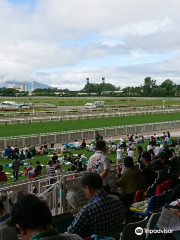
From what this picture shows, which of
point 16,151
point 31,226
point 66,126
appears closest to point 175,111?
point 66,126

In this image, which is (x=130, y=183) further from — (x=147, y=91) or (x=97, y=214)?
(x=147, y=91)

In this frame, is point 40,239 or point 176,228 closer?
point 40,239

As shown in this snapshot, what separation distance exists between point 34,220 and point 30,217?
0.09ft

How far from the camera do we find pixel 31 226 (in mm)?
1938

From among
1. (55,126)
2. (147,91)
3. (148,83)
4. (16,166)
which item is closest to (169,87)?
(147,91)

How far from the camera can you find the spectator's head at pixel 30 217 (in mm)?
1938

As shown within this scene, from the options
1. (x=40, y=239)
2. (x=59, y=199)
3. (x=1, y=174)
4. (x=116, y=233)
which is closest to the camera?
(x=40, y=239)

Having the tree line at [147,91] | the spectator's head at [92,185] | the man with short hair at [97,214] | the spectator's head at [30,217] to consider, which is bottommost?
the man with short hair at [97,214]

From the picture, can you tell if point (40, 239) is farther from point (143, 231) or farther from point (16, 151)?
point (16, 151)

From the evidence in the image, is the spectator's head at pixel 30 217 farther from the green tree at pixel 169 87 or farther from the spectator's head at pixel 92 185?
the green tree at pixel 169 87

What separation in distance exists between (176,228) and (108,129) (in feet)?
80.9

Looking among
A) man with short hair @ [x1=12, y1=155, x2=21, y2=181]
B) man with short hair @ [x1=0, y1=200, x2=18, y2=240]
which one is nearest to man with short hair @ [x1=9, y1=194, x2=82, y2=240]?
man with short hair @ [x1=0, y1=200, x2=18, y2=240]

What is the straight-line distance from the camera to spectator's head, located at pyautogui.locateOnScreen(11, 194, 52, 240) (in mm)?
1938

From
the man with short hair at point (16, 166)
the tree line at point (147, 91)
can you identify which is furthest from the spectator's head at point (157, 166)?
the tree line at point (147, 91)
